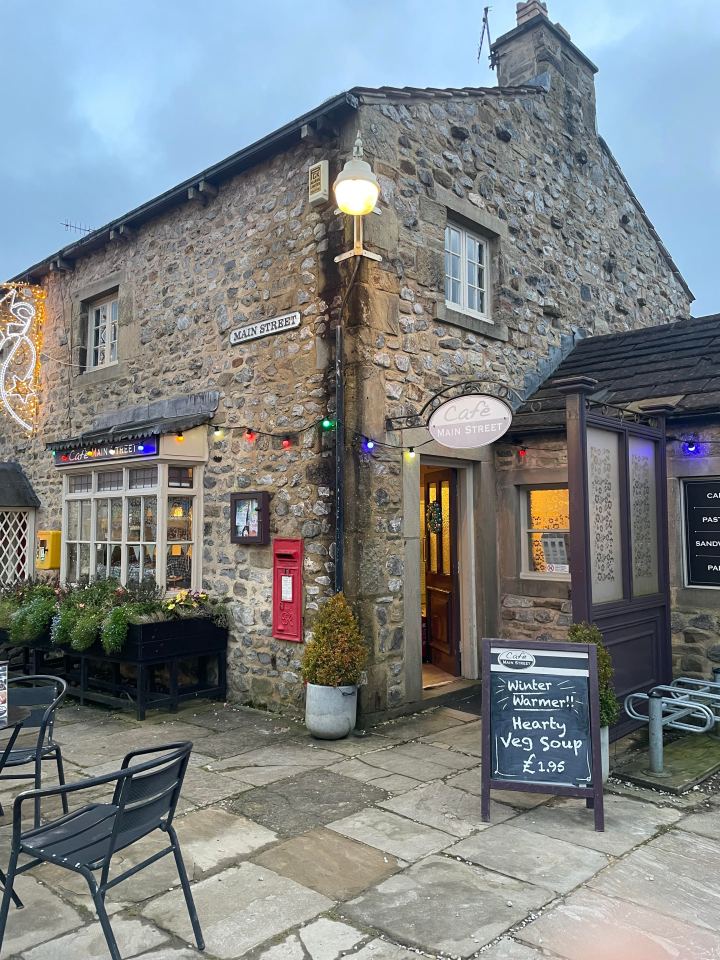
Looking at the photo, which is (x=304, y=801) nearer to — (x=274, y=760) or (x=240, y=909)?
(x=274, y=760)

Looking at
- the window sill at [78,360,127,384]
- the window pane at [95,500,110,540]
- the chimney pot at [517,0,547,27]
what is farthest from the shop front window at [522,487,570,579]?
the chimney pot at [517,0,547,27]

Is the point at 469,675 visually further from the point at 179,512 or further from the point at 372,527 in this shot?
the point at 179,512

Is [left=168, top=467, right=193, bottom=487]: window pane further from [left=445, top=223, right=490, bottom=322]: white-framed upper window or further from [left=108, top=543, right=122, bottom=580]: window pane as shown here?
[left=445, top=223, right=490, bottom=322]: white-framed upper window

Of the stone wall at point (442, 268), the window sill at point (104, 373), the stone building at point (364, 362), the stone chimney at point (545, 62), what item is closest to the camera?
the stone wall at point (442, 268)

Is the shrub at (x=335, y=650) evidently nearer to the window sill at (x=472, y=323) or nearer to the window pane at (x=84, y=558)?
the window sill at (x=472, y=323)

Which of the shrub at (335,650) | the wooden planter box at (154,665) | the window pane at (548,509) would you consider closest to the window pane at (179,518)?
the wooden planter box at (154,665)

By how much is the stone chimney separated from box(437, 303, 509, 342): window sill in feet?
12.8

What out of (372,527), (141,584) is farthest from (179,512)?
(372,527)

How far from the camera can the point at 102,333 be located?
1045 centimetres

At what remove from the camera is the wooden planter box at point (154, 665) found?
718cm

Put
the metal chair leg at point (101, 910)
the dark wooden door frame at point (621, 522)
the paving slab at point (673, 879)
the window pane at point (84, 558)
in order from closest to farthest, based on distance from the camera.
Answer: the metal chair leg at point (101, 910)
the paving slab at point (673, 879)
the dark wooden door frame at point (621, 522)
the window pane at point (84, 558)

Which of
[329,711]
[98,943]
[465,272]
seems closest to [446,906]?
[98,943]

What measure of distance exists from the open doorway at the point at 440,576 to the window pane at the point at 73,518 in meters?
4.42

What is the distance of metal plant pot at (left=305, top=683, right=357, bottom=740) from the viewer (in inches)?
245
